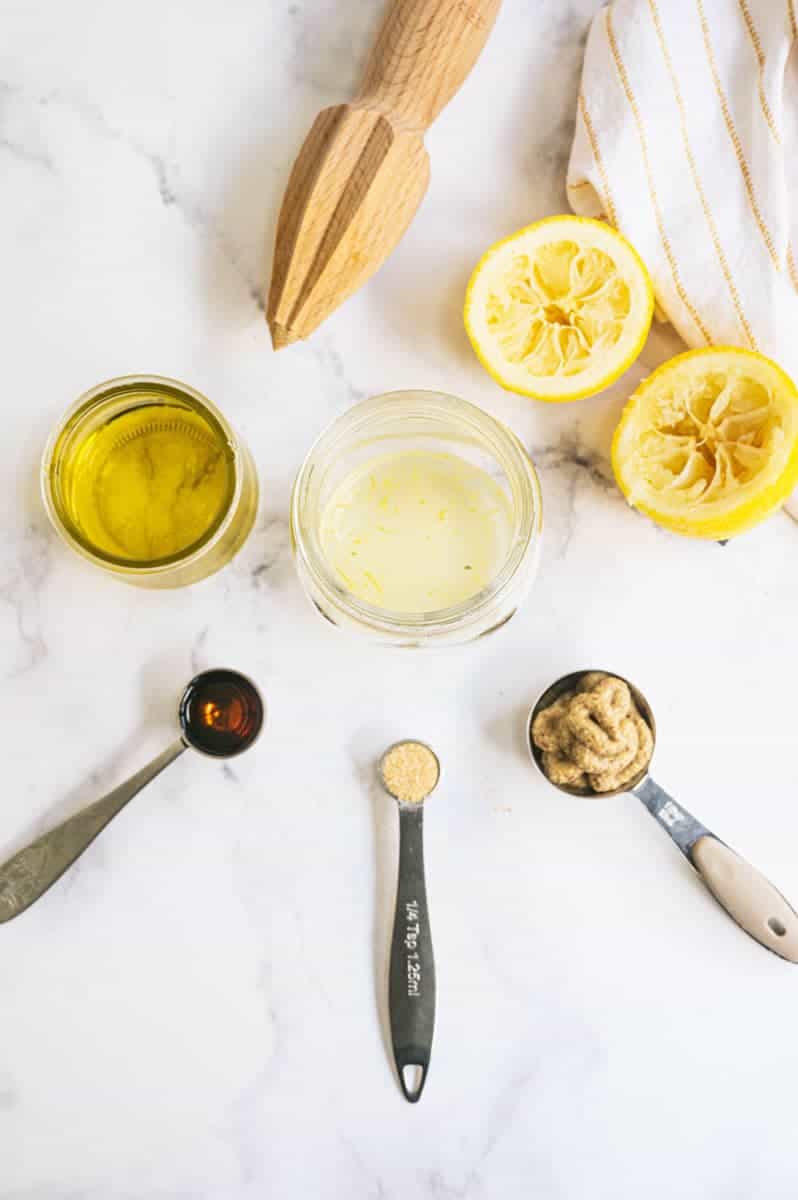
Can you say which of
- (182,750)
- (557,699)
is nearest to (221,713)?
(182,750)

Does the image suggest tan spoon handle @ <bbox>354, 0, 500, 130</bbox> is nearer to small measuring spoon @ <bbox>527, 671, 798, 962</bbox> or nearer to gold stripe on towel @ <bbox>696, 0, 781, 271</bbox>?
gold stripe on towel @ <bbox>696, 0, 781, 271</bbox>

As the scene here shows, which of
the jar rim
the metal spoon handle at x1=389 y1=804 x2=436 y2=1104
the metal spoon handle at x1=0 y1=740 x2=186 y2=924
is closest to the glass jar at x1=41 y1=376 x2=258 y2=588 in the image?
the jar rim

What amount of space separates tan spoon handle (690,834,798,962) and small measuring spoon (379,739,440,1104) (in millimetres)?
209

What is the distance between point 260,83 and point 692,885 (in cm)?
71

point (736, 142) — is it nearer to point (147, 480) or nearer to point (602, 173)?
point (602, 173)

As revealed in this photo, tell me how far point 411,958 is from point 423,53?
0.67 m

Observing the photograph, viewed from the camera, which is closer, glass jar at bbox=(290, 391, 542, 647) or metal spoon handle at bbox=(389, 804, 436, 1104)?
glass jar at bbox=(290, 391, 542, 647)

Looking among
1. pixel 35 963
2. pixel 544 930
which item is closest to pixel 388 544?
pixel 544 930

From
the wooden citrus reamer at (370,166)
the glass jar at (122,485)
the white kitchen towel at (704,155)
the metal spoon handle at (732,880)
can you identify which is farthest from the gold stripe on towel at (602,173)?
the metal spoon handle at (732,880)

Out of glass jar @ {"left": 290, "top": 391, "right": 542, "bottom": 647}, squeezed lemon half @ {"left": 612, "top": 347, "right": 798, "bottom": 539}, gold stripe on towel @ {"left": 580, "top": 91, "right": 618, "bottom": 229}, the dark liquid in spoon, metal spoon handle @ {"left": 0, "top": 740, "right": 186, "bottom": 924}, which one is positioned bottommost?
metal spoon handle @ {"left": 0, "top": 740, "right": 186, "bottom": 924}

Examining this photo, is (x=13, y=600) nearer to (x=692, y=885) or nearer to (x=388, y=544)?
(x=388, y=544)

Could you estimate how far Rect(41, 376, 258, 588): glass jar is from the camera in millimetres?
747

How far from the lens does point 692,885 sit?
849mm

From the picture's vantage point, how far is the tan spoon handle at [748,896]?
82 centimetres
